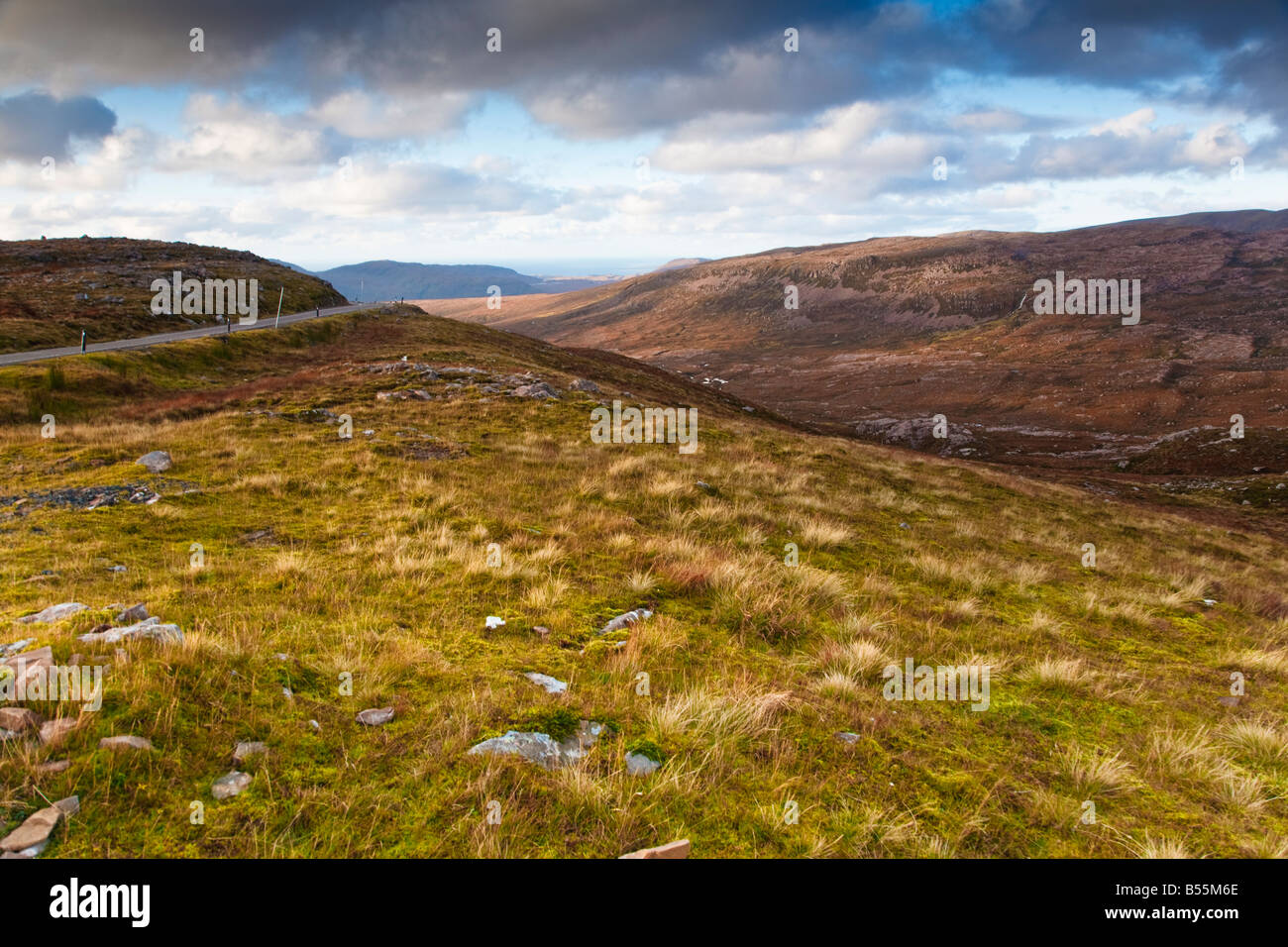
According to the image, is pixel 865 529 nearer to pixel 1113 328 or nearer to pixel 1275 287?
pixel 1113 328

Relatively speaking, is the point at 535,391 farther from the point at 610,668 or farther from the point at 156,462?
the point at 610,668

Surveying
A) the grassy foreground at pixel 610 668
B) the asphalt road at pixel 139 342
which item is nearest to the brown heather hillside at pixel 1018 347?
the grassy foreground at pixel 610 668

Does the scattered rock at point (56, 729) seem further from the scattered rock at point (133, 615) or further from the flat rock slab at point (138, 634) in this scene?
the scattered rock at point (133, 615)

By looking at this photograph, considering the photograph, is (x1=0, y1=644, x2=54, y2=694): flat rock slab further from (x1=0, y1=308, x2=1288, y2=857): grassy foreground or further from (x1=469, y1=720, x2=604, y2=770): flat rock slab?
(x1=469, y1=720, x2=604, y2=770): flat rock slab

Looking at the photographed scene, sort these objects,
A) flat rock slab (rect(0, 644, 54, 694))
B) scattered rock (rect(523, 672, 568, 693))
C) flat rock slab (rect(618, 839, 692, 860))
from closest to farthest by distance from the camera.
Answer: flat rock slab (rect(618, 839, 692, 860)), flat rock slab (rect(0, 644, 54, 694)), scattered rock (rect(523, 672, 568, 693))

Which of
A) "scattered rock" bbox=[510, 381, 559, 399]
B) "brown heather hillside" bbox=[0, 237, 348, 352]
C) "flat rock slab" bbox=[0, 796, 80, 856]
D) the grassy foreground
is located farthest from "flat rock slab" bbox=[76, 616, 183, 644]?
"brown heather hillside" bbox=[0, 237, 348, 352]

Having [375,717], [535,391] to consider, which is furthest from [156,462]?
[535,391]
